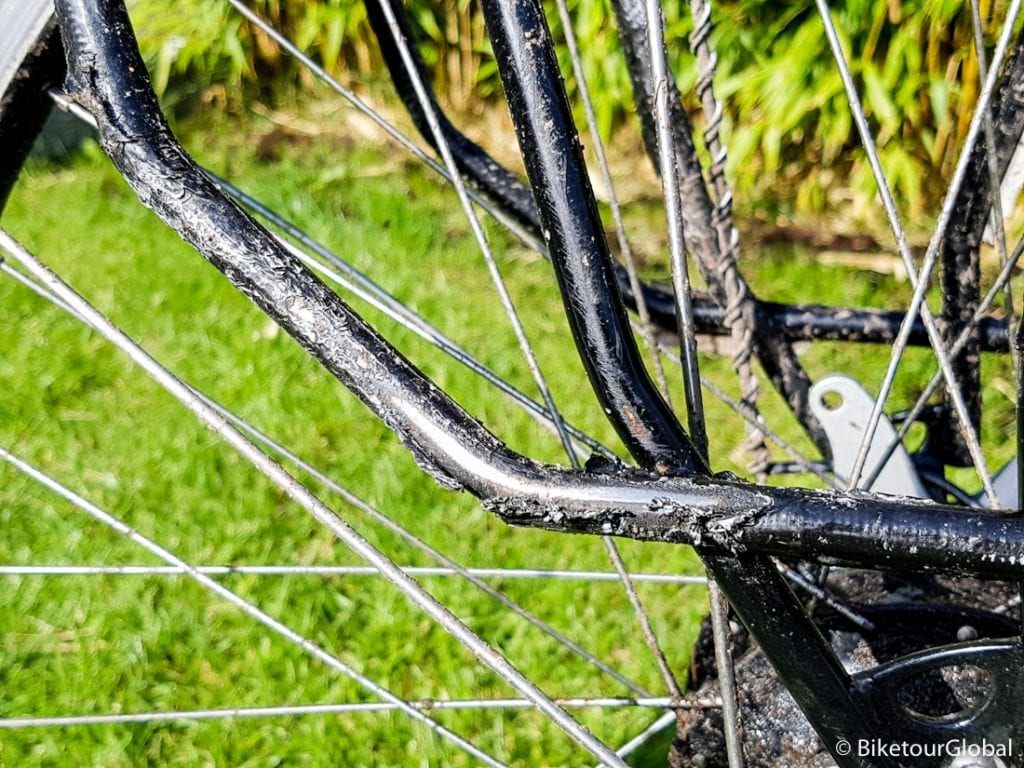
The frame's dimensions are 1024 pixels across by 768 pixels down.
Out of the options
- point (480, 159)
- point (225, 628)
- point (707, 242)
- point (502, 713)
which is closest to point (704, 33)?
point (707, 242)

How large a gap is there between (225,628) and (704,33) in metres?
1.12

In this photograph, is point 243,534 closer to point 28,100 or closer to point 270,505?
point 270,505

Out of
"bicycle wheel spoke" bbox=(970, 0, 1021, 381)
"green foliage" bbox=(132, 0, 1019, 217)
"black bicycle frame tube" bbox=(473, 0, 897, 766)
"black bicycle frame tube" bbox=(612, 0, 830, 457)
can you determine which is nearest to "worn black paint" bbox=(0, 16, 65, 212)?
"black bicycle frame tube" bbox=(473, 0, 897, 766)

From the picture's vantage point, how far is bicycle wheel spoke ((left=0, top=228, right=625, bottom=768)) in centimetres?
56

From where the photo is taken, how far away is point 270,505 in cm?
169

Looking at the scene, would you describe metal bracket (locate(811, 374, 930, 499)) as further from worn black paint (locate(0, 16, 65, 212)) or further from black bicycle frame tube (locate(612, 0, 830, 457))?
worn black paint (locate(0, 16, 65, 212))

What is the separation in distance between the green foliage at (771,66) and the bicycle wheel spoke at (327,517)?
5.89ft

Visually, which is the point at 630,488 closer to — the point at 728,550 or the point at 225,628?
the point at 728,550

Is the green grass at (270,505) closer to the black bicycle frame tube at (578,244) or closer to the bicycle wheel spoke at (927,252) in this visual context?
the bicycle wheel spoke at (927,252)

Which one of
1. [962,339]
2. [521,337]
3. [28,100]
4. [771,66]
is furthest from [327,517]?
[771,66]

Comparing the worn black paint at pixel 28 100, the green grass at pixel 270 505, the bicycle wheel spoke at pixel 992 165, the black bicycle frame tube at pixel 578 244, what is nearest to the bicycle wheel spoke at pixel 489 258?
the black bicycle frame tube at pixel 578 244

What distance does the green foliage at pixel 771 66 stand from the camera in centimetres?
213

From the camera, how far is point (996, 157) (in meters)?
0.96

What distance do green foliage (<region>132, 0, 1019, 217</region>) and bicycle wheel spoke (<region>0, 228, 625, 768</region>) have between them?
180cm
